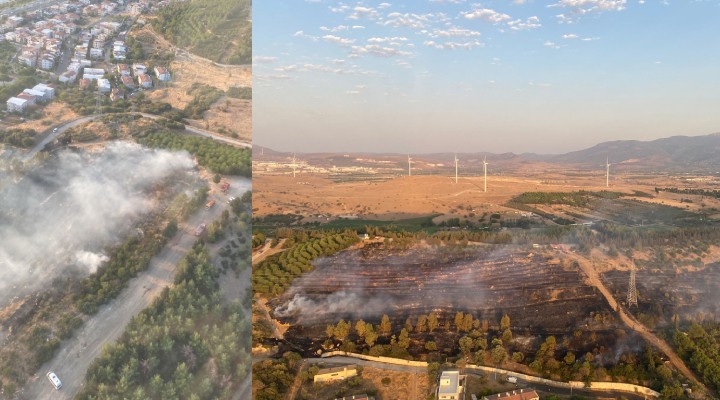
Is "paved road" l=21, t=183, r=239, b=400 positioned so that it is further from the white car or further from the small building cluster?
the small building cluster

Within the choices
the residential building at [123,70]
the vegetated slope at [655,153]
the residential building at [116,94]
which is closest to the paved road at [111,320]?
the residential building at [116,94]

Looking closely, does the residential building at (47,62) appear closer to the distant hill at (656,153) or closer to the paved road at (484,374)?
the paved road at (484,374)

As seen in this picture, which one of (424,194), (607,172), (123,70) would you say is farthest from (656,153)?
A: (123,70)

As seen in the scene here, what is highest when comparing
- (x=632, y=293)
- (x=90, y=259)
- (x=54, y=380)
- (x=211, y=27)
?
(x=211, y=27)

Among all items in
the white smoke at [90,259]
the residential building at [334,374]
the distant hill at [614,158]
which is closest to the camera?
the white smoke at [90,259]

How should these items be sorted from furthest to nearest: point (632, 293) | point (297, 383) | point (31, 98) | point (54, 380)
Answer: point (632, 293), point (297, 383), point (31, 98), point (54, 380)

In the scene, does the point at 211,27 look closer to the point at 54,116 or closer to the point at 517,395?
the point at 54,116
